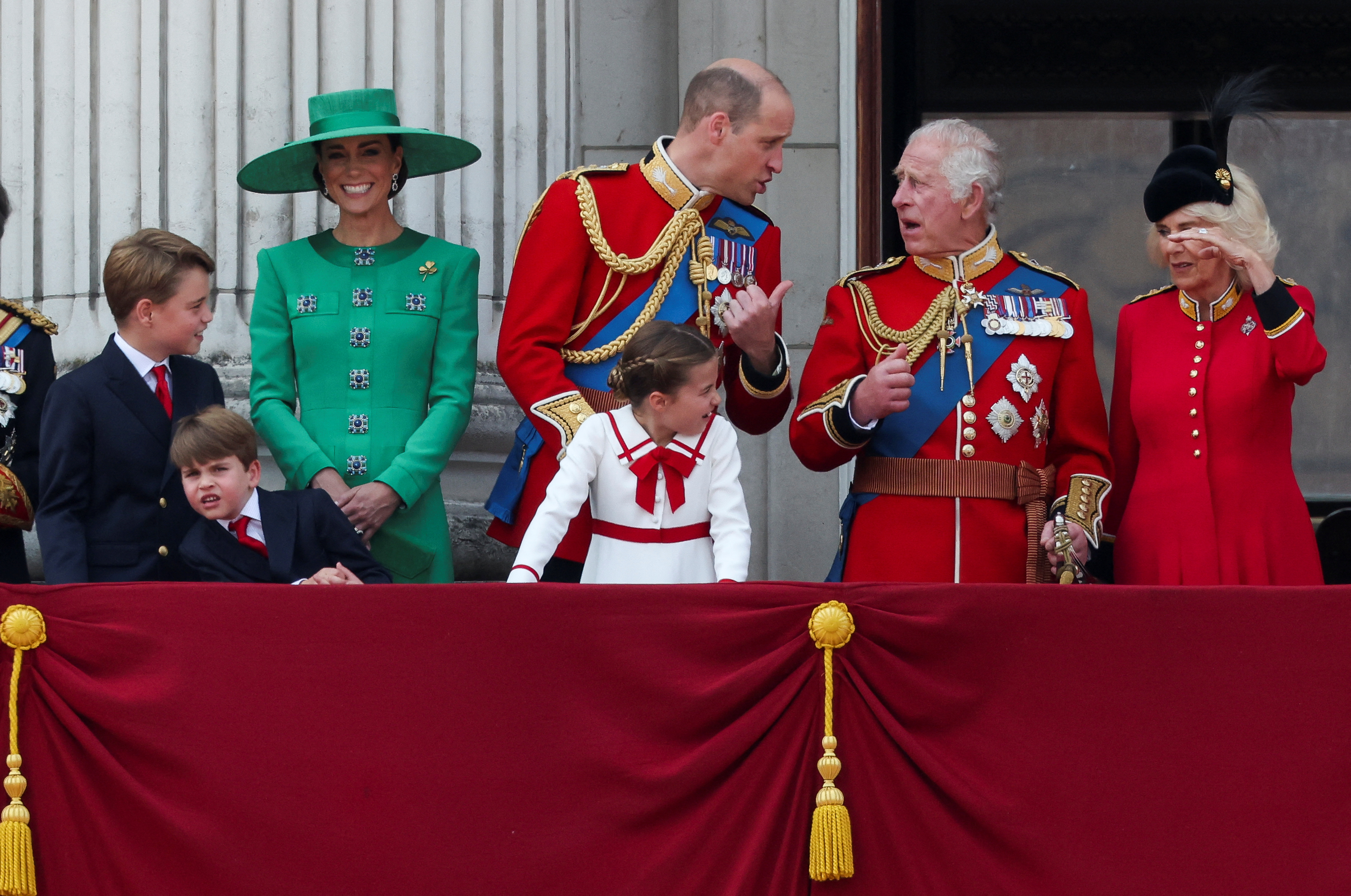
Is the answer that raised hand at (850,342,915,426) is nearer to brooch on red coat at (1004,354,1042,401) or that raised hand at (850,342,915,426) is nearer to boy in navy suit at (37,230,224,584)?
brooch on red coat at (1004,354,1042,401)

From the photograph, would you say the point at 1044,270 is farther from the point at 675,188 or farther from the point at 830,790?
the point at 830,790

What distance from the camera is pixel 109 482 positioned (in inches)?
138

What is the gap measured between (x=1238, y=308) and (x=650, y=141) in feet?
7.63

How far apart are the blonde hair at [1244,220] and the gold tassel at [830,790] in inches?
52.4

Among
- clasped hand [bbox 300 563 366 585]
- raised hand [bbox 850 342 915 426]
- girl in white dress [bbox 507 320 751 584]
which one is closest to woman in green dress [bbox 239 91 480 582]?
clasped hand [bbox 300 563 366 585]

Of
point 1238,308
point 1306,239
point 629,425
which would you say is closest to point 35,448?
point 629,425

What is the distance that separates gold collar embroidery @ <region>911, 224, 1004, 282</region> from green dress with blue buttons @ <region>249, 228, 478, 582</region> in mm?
1043

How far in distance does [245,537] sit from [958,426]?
1484 mm

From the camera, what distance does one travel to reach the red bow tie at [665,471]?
3.35m

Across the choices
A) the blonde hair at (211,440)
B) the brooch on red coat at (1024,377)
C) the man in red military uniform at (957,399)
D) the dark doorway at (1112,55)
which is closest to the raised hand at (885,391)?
the man in red military uniform at (957,399)

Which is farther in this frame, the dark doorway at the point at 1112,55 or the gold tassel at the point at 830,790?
the dark doorway at the point at 1112,55

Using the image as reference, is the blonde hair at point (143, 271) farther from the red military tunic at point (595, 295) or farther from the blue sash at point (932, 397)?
the blue sash at point (932, 397)

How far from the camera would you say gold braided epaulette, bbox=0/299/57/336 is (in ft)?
12.3

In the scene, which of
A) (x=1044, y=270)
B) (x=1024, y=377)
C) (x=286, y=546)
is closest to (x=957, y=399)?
(x=1024, y=377)
